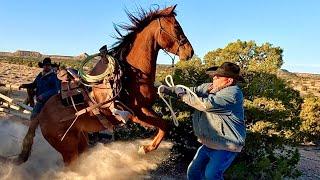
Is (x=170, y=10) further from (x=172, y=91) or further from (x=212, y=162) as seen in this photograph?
(x=212, y=162)

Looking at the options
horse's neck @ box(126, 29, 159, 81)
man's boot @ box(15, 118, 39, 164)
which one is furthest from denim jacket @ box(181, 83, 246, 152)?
man's boot @ box(15, 118, 39, 164)

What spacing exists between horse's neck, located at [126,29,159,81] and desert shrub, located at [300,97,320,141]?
11.2 metres

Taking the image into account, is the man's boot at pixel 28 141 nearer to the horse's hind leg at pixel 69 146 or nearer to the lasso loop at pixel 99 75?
the horse's hind leg at pixel 69 146

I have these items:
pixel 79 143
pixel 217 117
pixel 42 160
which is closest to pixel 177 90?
pixel 217 117

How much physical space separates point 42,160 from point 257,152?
423 centimetres

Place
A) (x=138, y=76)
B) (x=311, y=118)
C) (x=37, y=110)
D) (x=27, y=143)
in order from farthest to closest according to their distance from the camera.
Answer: (x=311, y=118), (x=37, y=110), (x=27, y=143), (x=138, y=76)

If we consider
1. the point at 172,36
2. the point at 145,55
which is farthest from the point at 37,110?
the point at 172,36

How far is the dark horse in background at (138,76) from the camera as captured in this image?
6297 mm

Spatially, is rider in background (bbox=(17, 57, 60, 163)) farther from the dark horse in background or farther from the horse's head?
the horse's head

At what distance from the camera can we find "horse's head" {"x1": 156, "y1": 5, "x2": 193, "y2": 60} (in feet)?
20.3

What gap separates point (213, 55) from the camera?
9.95 meters

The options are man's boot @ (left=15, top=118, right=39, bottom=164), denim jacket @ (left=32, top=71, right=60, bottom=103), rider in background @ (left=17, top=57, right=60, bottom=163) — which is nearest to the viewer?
man's boot @ (left=15, top=118, right=39, bottom=164)

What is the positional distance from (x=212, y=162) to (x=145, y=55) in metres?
1.87

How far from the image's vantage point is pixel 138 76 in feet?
21.1
